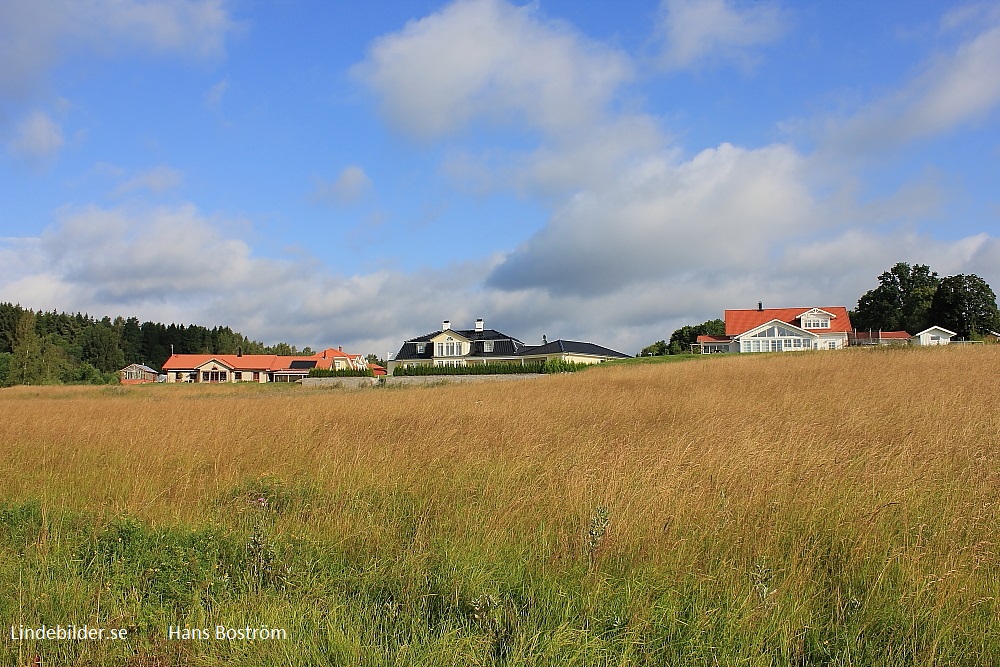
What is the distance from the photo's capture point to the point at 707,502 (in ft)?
16.8

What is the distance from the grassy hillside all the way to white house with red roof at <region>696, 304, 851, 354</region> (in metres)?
59.8

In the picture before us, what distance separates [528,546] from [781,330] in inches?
2608

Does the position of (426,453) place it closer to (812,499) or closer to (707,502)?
(707,502)

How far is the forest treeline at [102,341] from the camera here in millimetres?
84812

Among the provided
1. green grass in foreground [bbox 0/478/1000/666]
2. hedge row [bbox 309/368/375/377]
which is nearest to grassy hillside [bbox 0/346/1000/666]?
green grass in foreground [bbox 0/478/1000/666]

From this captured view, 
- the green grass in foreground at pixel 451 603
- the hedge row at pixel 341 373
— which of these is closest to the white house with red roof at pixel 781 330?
the hedge row at pixel 341 373

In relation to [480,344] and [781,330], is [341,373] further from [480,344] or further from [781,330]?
[781,330]

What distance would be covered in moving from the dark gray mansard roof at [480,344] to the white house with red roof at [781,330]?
20400mm

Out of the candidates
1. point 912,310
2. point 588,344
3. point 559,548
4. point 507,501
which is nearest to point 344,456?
point 507,501

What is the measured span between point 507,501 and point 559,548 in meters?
0.93

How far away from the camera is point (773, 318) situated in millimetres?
67250

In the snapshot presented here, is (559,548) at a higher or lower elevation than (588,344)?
lower

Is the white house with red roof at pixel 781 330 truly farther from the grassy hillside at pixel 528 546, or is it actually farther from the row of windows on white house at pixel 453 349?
the grassy hillside at pixel 528 546

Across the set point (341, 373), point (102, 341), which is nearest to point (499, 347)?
point (341, 373)
